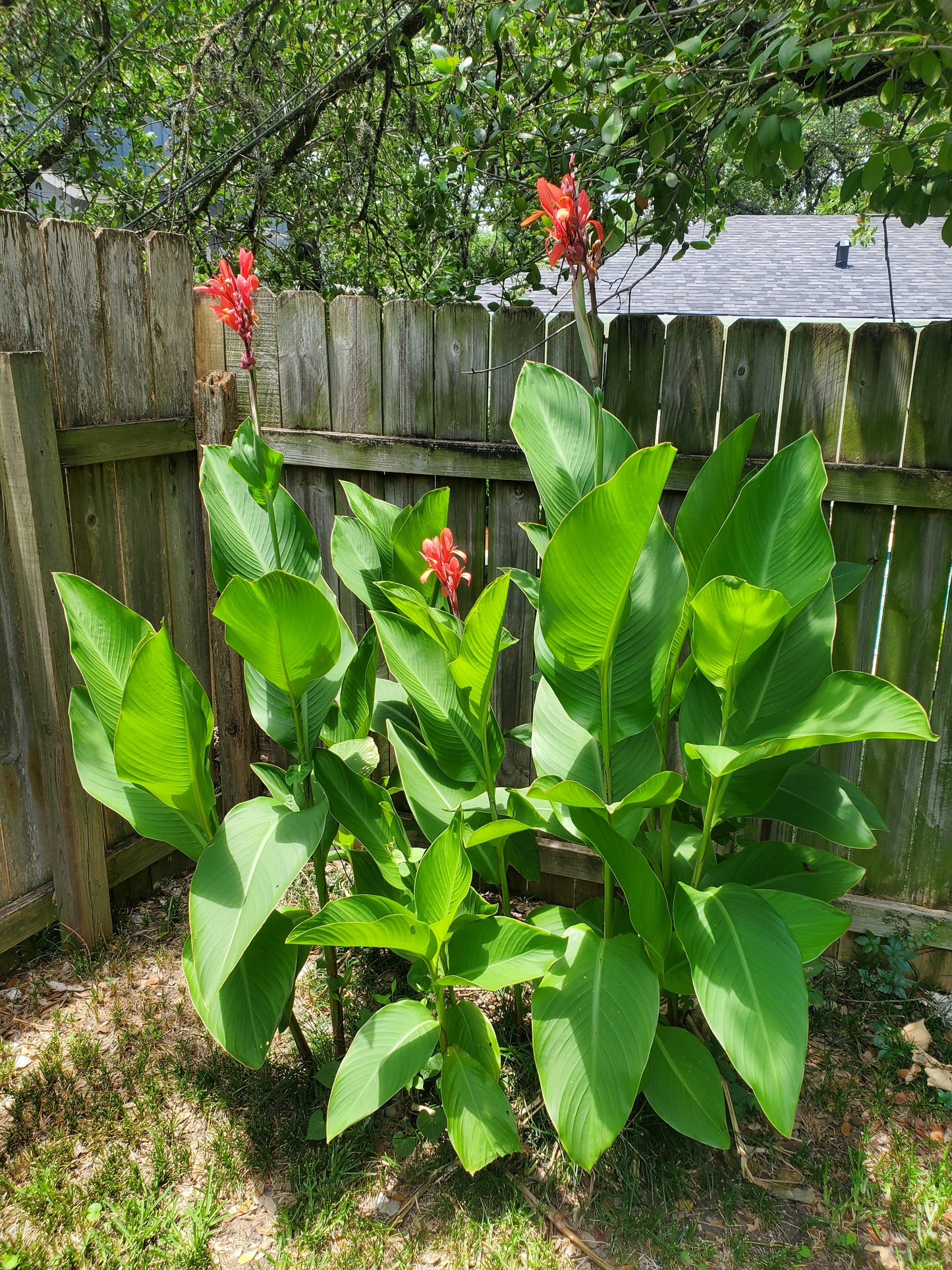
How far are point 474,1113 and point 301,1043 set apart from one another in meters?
0.62

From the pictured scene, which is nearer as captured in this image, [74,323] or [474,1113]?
[474,1113]

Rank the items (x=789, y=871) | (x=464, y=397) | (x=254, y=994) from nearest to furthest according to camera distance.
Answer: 1. (x=254, y=994)
2. (x=789, y=871)
3. (x=464, y=397)

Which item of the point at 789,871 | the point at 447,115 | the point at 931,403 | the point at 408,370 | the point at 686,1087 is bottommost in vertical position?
the point at 686,1087

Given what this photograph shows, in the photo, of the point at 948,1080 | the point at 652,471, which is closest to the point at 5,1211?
the point at 652,471

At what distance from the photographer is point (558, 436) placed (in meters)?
2.07

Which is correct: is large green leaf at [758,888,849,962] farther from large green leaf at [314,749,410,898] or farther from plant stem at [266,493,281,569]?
plant stem at [266,493,281,569]

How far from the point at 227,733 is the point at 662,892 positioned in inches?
70.0

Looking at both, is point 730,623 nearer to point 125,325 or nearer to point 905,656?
point 905,656

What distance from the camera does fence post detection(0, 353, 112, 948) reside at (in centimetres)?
249

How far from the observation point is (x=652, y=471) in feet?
5.07

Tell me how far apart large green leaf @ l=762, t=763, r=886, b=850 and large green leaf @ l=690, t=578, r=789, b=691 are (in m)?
0.48

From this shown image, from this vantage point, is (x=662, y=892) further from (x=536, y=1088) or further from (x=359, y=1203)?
(x=359, y=1203)

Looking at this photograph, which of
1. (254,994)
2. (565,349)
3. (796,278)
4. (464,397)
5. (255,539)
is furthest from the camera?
(796,278)

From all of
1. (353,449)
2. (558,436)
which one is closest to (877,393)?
(558,436)
